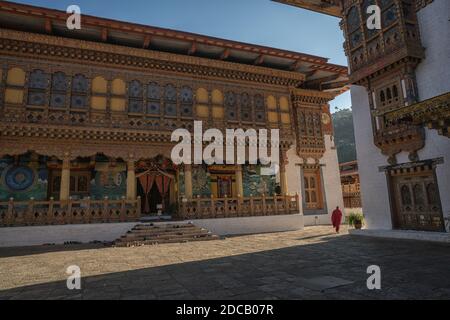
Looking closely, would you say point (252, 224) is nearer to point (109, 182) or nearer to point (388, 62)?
point (109, 182)

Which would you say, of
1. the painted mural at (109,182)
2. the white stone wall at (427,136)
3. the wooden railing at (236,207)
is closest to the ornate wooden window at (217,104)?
the wooden railing at (236,207)

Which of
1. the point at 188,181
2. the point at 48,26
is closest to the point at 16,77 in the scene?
the point at 48,26

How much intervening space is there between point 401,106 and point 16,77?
14.7 meters

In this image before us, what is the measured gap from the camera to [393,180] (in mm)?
10727

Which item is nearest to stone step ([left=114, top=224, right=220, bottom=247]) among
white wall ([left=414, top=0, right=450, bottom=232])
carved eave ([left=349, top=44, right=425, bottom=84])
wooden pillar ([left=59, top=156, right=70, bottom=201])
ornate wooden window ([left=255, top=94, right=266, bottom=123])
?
wooden pillar ([left=59, top=156, right=70, bottom=201])

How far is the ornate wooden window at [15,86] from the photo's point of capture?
1182 cm

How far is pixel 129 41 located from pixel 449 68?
12.5 m

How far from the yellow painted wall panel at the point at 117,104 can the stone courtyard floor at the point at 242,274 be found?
701 cm

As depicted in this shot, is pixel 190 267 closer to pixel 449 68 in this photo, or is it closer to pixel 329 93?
pixel 449 68

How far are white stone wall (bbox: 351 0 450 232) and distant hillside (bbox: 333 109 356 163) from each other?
39.5 metres

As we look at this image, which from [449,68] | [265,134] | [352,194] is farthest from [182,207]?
[352,194]

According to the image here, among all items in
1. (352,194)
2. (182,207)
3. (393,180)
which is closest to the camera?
(393,180)

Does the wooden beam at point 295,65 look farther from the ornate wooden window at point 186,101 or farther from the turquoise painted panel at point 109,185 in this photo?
the turquoise painted panel at point 109,185

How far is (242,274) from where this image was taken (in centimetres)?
536
